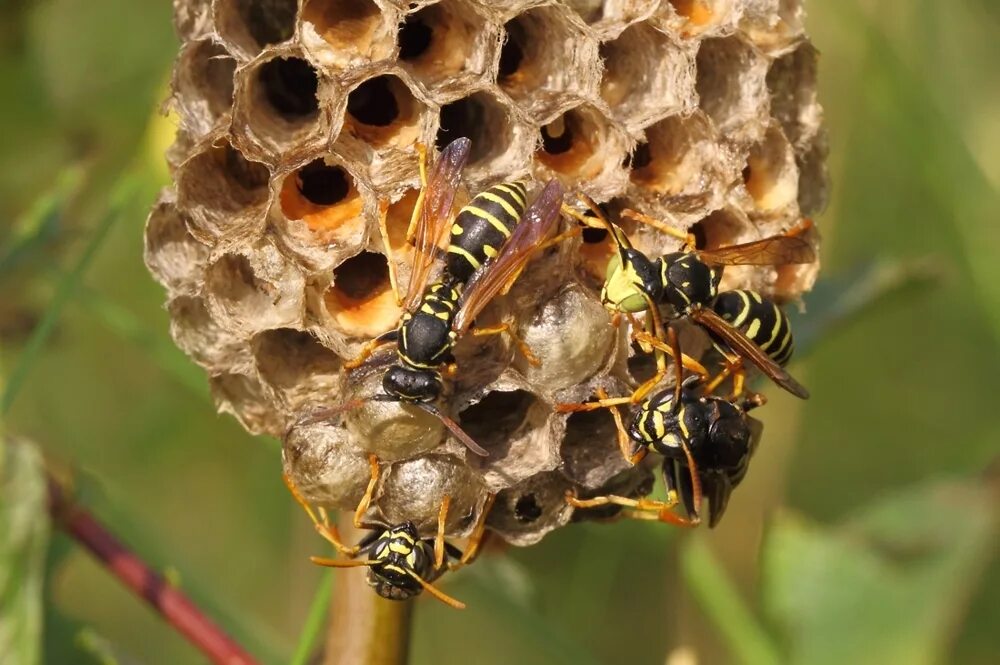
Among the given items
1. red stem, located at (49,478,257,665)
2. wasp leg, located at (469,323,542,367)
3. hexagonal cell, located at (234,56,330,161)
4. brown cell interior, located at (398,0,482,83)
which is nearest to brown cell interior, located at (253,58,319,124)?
hexagonal cell, located at (234,56,330,161)

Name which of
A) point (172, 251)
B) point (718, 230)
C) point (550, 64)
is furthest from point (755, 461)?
point (172, 251)

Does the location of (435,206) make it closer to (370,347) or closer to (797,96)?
(370,347)

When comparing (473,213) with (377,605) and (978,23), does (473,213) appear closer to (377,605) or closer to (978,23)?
(377,605)

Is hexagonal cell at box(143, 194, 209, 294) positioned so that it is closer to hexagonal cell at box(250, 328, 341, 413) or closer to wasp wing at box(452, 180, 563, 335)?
hexagonal cell at box(250, 328, 341, 413)

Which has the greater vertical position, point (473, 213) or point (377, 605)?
point (473, 213)

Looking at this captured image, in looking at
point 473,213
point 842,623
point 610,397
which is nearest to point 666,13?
point 473,213

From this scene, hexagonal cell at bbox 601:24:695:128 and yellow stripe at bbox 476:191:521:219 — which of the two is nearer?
yellow stripe at bbox 476:191:521:219
